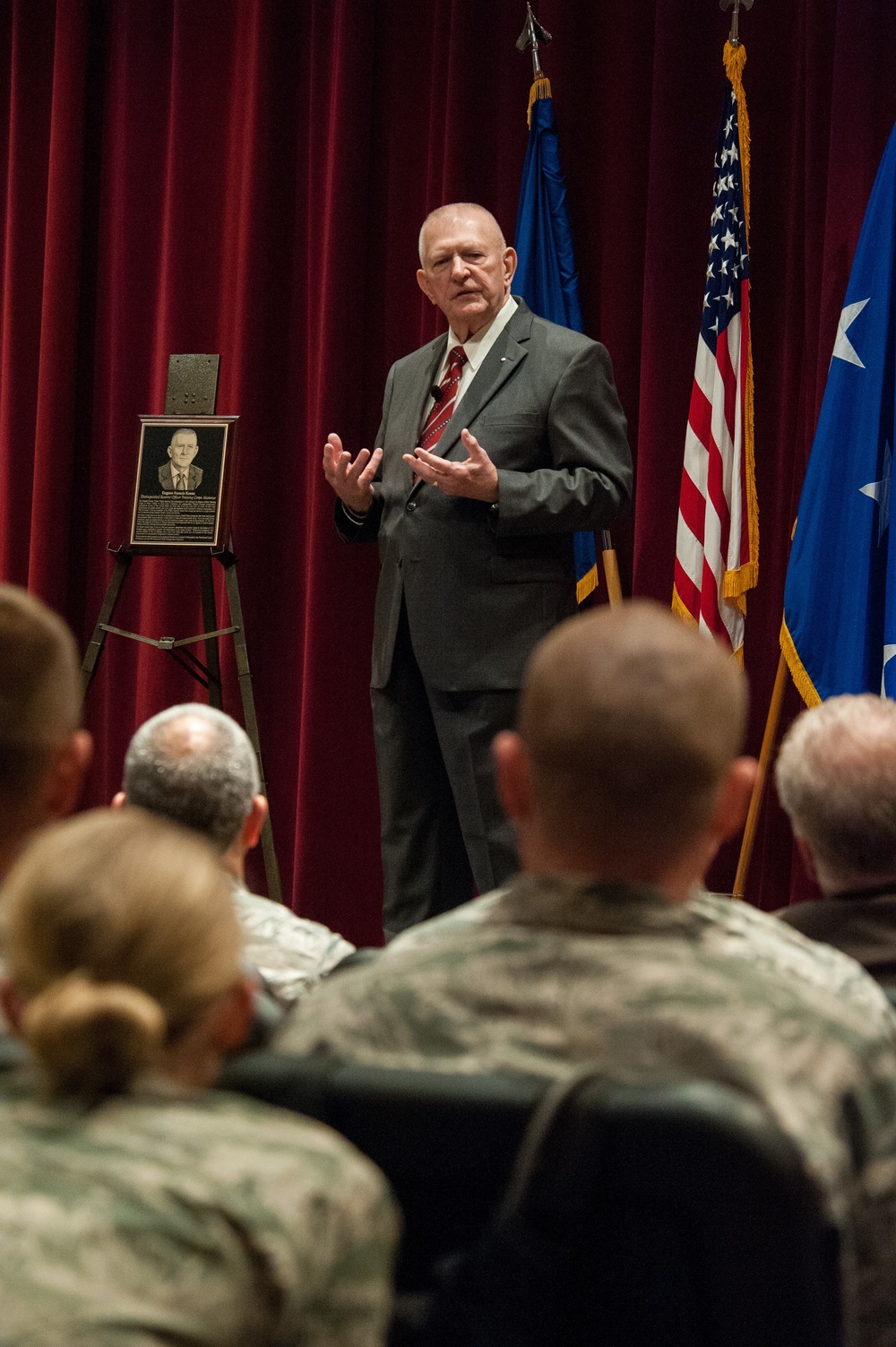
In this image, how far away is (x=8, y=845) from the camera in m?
1.24

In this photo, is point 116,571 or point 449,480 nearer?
point 449,480

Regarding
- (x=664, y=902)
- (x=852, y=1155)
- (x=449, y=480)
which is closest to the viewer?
(x=852, y=1155)

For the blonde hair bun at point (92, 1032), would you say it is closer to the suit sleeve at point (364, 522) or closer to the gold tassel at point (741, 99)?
the suit sleeve at point (364, 522)

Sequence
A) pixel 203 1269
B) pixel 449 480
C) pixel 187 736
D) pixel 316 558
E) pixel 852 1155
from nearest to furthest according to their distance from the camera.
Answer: pixel 203 1269 → pixel 852 1155 → pixel 187 736 → pixel 449 480 → pixel 316 558

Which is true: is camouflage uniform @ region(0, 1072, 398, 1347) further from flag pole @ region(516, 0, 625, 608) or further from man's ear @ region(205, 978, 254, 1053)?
flag pole @ region(516, 0, 625, 608)

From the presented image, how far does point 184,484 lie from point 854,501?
6.00 feet

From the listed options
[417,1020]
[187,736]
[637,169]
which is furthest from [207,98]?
[417,1020]

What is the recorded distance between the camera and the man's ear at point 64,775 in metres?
1.27

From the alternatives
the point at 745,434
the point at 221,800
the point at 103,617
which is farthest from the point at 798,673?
the point at 221,800

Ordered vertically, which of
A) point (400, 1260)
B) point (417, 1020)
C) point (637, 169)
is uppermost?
point (637, 169)

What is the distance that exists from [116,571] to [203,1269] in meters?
3.50

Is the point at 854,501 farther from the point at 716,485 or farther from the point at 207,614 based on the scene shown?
the point at 207,614

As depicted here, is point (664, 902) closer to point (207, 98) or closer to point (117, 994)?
point (117, 994)

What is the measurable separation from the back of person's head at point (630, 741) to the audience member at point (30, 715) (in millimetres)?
436
